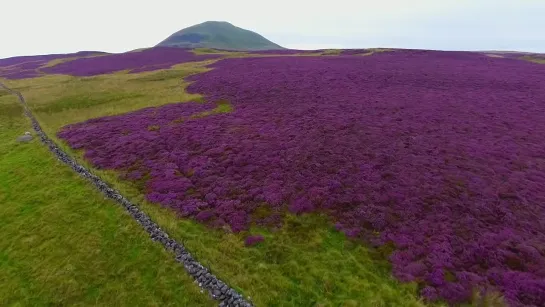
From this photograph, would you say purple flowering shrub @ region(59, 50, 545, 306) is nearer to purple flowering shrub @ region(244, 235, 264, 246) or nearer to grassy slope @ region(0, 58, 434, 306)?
grassy slope @ region(0, 58, 434, 306)

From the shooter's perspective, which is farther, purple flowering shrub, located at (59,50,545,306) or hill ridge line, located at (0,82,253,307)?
purple flowering shrub, located at (59,50,545,306)

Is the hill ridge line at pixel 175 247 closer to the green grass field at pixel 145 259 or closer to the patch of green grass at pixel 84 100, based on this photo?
the green grass field at pixel 145 259

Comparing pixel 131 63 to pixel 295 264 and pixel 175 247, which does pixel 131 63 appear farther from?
pixel 295 264

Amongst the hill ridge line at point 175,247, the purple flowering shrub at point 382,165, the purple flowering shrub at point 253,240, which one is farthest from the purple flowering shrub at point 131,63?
the purple flowering shrub at point 253,240

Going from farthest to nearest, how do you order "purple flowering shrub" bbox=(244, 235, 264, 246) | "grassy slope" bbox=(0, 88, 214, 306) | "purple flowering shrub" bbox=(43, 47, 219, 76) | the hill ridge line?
"purple flowering shrub" bbox=(43, 47, 219, 76), "purple flowering shrub" bbox=(244, 235, 264, 246), "grassy slope" bbox=(0, 88, 214, 306), the hill ridge line

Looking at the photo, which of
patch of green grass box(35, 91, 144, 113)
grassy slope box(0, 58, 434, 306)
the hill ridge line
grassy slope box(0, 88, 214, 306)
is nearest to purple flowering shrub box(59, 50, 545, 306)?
grassy slope box(0, 58, 434, 306)

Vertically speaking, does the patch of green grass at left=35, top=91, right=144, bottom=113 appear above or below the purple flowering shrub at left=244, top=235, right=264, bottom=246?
above

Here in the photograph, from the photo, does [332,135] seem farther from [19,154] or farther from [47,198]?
[19,154]

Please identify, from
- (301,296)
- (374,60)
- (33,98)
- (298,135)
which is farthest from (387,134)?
(33,98)
